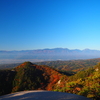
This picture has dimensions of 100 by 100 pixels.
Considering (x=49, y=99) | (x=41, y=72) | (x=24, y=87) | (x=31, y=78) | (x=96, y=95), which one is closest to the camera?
(x=49, y=99)

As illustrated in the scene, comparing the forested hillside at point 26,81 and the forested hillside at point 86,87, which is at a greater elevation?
the forested hillside at point 86,87

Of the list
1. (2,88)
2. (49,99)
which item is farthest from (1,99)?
(2,88)

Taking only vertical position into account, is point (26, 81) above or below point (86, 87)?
below

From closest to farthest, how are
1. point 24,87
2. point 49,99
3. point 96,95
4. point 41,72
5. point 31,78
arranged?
point 49,99 < point 96,95 < point 24,87 < point 31,78 < point 41,72

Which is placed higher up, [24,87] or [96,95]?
[96,95]

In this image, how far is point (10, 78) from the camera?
4675 cm

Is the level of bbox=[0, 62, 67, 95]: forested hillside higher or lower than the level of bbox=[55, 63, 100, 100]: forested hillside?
lower

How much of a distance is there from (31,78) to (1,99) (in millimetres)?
41083

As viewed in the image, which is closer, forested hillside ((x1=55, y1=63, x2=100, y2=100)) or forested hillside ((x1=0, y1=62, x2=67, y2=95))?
forested hillside ((x1=55, y1=63, x2=100, y2=100))

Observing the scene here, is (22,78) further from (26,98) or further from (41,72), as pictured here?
(26,98)

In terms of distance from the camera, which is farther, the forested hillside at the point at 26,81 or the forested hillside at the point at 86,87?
the forested hillside at the point at 26,81

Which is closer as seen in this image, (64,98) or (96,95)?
(64,98)


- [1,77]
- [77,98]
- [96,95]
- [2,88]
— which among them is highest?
[77,98]

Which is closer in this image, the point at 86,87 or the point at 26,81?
the point at 86,87
